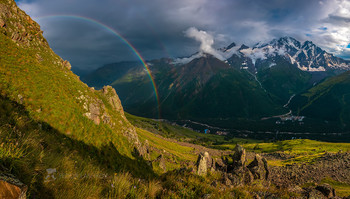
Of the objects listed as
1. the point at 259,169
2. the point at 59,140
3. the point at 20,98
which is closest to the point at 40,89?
Result: the point at 20,98

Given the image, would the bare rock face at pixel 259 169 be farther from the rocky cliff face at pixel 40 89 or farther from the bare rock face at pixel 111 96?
the bare rock face at pixel 111 96

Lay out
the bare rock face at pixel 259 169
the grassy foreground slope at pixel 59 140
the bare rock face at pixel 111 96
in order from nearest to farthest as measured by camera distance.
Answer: the grassy foreground slope at pixel 59 140 < the bare rock face at pixel 259 169 < the bare rock face at pixel 111 96

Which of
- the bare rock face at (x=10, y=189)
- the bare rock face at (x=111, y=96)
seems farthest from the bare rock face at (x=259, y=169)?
the bare rock face at (x=10, y=189)

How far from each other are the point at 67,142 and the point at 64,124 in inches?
122

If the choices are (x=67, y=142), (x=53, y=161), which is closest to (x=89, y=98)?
(x=67, y=142)

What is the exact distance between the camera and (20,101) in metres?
20.2

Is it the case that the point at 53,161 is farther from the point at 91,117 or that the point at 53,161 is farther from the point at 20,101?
the point at 91,117

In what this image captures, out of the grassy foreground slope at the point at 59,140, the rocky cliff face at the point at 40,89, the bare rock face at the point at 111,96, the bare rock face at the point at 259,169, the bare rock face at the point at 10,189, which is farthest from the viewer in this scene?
the bare rock face at the point at 111,96

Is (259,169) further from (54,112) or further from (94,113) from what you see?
(54,112)

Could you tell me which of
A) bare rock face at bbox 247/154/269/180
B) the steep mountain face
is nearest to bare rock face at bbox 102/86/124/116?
the steep mountain face

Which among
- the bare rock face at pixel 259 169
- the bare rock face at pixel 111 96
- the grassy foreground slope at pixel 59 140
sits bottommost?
the bare rock face at pixel 259 169

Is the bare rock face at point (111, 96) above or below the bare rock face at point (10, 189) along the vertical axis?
above

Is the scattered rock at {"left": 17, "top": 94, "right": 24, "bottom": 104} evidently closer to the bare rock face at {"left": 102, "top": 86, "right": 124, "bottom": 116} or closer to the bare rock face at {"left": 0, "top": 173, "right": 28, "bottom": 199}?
the bare rock face at {"left": 0, "top": 173, "right": 28, "bottom": 199}

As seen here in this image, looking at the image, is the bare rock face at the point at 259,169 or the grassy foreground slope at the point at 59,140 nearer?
the grassy foreground slope at the point at 59,140
